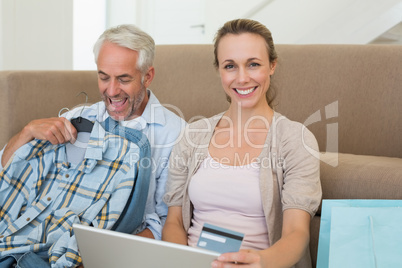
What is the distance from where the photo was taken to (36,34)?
342 centimetres

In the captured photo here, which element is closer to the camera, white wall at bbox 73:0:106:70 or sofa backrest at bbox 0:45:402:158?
sofa backrest at bbox 0:45:402:158

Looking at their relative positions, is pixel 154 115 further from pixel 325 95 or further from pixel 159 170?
pixel 325 95

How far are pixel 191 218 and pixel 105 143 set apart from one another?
32 cm

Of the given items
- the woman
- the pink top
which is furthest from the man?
the pink top

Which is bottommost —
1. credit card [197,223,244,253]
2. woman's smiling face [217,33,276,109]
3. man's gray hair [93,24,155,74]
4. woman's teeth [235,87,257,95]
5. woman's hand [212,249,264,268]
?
woman's hand [212,249,264,268]

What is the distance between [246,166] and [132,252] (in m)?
0.50

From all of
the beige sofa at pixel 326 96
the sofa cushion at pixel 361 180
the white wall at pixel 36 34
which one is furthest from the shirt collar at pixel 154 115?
the white wall at pixel 36 34

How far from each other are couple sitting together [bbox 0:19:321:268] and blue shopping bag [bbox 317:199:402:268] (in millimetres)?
181

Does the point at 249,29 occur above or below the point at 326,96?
above

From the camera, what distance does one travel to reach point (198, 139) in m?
1.49

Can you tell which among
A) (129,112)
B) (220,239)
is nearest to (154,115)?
(129,112)

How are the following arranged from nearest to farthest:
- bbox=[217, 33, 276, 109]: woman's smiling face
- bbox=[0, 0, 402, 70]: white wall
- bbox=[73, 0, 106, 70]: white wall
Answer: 1. bbox=[217, 33, 276, 109]: woman's smiling face
2. bbox=[0, 0, 402, 70]: white wall
3. bbox=[73, 0, 106, 70]: white wall

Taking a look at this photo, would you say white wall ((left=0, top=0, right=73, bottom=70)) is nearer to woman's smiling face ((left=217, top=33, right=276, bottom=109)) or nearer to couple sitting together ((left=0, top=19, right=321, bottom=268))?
couple sitting together ((left=0, top=19, right=321, bottom=268))

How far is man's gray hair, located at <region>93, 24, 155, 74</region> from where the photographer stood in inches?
63.7
